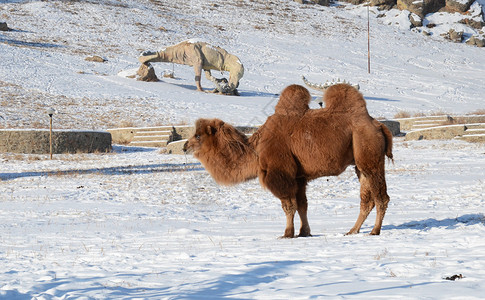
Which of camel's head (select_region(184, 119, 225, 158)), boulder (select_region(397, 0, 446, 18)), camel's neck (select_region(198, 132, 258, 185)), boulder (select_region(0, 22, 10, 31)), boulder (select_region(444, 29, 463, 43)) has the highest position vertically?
boulder (select_region(397, 0, 446, 18))

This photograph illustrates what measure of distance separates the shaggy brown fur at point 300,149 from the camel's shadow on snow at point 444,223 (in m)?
0.64

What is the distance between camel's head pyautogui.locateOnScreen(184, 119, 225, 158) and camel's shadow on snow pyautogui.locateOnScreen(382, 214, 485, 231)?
2.60m

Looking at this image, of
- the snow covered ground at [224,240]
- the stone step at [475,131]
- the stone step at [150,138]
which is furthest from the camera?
the stone step at [150,138]

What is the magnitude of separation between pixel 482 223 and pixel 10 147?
60.0ft

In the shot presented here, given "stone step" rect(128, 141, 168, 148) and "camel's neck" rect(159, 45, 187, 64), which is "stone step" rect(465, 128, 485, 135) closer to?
"stone step" rect(128, 141, 168, 148)

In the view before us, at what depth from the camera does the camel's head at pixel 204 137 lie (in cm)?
808

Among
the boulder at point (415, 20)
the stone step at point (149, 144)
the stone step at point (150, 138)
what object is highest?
the boulder at point (415, 20)

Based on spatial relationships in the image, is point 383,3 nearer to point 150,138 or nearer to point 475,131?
point 475,131

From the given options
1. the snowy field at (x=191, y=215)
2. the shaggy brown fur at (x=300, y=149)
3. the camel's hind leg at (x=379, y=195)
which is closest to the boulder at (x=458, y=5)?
the snowy field at (x=191, y=215)

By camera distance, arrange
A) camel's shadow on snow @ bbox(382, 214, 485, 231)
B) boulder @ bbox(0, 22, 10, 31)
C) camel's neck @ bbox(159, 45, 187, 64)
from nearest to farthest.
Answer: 1. camel's shadow on snow @ bbox(382, 214, 485, 231)
2. camel's neck @ bbox(159, 45, 187, 64)
3. boulder @ bbox(0, 22, 10, 31)

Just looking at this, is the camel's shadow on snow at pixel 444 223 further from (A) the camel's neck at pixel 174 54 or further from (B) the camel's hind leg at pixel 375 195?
(A) the camel's neck at pixel 174 54

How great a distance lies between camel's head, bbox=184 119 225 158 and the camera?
808cm

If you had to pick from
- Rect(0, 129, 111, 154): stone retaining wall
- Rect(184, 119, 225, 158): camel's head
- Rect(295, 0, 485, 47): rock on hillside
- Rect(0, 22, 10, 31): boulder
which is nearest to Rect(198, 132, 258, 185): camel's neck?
Rect(184, 119, 225, 158): camel's head

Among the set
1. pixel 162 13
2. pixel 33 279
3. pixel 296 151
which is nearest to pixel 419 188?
pixel 296 151
